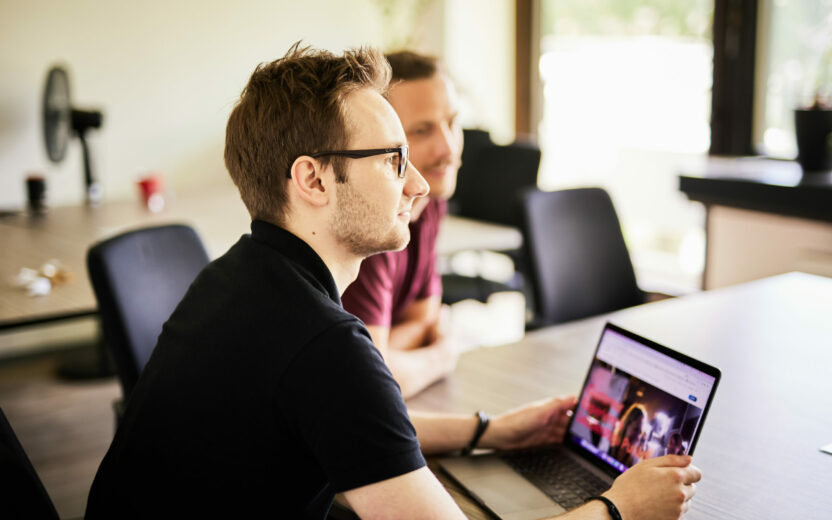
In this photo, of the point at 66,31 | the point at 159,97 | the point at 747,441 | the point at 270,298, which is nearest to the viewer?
the point at 270,298

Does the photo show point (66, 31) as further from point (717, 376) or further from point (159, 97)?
point (717, 376)

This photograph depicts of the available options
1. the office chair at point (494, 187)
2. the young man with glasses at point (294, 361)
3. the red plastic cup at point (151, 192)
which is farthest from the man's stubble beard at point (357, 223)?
the red plastic cup at point (151, 192)

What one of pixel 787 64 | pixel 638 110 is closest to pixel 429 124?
pixel 787 64

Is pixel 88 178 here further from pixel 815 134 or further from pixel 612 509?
pixel 612 509

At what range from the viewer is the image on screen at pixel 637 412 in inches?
49.3

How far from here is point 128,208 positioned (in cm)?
383

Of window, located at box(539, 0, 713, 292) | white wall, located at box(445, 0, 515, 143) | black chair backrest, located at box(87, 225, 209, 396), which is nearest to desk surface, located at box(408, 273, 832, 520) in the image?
black chair backrest, located at box(87, 225, 209, 396)

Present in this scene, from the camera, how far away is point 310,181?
1227 millimetres

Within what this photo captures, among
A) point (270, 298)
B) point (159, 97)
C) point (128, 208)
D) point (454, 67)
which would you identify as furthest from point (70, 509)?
point (454, 67)

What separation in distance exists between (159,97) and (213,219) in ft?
4.52

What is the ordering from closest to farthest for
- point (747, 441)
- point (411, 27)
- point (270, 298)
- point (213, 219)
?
point (270, 298), point (747, 441), point (213, 219), point (411, 27)

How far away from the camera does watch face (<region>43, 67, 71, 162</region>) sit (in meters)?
3.68

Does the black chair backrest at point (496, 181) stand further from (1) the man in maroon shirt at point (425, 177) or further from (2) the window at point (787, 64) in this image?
(1) the man in maroon shirt at point (425, 177)

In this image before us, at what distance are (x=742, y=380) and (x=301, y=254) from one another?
39.6 inches
